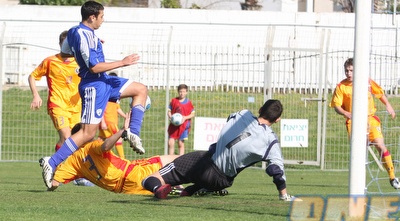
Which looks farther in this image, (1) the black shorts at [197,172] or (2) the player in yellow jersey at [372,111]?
(2) the player in yellow jersey at [372,111]

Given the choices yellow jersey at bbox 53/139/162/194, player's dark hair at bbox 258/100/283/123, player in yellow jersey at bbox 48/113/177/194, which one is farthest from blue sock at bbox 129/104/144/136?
player's dark hair at bbox 258/100/283/123

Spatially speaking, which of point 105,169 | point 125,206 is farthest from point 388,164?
point 125,206

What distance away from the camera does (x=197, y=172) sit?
9883 mm

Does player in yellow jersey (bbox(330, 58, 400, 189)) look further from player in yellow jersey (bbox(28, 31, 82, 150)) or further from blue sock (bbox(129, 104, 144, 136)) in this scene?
player in yellow jersey (bbox(28, 31, 82, 150))

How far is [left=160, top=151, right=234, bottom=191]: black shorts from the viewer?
982cm

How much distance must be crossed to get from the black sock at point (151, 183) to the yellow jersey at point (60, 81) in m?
3.92

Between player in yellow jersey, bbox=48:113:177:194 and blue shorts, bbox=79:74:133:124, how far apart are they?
0.33m

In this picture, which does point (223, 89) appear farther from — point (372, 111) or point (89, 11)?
point (89, 11)

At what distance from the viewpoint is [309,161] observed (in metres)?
20.1

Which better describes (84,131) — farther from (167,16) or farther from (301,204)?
(167,16)

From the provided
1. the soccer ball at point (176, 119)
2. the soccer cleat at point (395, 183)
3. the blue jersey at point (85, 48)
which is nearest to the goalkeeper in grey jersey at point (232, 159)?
the blue jersey at point (85, 48)

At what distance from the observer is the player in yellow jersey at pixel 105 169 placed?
10477 millimetres

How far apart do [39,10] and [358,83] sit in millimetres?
24154

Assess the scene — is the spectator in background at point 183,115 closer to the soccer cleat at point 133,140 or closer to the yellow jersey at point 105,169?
the yellow jersey at point 105,169
